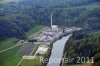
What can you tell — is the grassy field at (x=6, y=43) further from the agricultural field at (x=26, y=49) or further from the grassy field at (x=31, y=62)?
the grassy field at (x=31, y=62)

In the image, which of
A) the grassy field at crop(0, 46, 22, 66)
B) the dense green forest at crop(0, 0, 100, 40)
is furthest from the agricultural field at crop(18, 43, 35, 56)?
the dense green forest at crop(0, 0, 100, 40)

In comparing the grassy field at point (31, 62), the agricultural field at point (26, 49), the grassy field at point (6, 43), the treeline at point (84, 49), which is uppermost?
the treeline at point (84, 49)

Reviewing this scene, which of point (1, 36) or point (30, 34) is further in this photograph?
point (30, 34)

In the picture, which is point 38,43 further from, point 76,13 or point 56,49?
point 76,13

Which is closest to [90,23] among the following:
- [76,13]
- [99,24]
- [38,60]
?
[99,24]

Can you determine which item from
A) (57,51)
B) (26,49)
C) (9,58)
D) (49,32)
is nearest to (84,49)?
(57,51)

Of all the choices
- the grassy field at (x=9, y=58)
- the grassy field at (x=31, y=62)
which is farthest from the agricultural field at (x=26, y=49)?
the grassy field at (x=31, y=62)

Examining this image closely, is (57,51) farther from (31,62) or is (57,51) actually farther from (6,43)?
(6,43)
